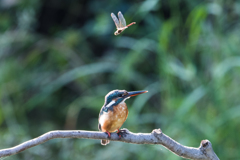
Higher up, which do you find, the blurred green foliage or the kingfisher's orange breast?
the blurred green foliage

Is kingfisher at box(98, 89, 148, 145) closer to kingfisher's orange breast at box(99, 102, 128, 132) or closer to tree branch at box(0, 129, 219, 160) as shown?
kingfisher's orange breast at box(99, 102, 128, 132)

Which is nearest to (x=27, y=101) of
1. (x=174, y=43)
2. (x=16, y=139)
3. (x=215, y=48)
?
(x=16, y=139)

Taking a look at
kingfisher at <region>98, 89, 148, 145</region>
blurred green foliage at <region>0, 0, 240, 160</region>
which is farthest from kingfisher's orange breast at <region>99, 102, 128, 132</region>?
blurred green foliage at <region>0, 0, 240, 160</region>

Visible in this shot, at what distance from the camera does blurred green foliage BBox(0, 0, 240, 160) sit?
230 cm

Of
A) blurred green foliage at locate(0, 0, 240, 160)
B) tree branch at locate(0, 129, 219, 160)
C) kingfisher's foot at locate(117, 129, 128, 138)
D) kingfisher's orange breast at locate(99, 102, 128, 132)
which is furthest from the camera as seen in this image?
blurred green foliage at locate(0, 0, 240, 160)

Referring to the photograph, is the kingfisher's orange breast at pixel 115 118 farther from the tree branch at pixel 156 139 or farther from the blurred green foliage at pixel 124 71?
the blurred green foliage at pixel 124 71

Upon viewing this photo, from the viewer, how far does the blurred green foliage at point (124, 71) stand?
2.30m

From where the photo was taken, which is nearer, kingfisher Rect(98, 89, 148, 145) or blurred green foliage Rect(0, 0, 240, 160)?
kingfisher Rect(98, 89, 148, 145)

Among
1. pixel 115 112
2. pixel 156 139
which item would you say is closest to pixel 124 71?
pixel 115 112

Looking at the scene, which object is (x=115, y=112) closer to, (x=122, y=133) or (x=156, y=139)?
(x=122, y=133)

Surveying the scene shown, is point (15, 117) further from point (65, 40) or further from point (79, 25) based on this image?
point (79, 25)

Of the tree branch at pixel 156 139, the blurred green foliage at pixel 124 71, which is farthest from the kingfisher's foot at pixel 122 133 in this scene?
the blurred green foliage at pixel 124 71

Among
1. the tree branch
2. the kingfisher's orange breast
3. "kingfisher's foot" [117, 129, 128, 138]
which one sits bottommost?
the tree branch

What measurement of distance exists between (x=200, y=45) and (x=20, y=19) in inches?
86.7
